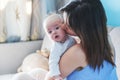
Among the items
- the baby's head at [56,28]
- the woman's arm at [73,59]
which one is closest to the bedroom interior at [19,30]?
the baby's head at [56,28]

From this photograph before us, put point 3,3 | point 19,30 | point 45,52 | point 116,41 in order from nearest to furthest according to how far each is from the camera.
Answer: point 116,41 < point 45,52 < point 3,3 < point 19,30

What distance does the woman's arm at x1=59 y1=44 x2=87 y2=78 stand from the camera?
102 centimetres

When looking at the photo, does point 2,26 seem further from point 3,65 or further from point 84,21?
point 84,21

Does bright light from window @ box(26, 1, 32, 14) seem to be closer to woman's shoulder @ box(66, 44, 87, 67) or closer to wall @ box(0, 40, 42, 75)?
wall @ box(0, 40, 42, 75)

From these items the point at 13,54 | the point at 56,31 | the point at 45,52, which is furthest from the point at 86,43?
the point at 13,54

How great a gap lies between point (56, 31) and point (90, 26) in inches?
7.7

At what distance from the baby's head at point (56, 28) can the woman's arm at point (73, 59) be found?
9 cm

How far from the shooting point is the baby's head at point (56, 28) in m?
1.11

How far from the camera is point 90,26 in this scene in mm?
999

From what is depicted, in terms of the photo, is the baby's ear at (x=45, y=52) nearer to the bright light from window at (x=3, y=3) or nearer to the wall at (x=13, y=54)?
the wall at (x=13, y=54)

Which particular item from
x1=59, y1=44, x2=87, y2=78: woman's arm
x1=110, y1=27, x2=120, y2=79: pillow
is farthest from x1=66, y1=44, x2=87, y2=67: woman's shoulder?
x1=110, y1=27, x2=120, y2=79: pillow

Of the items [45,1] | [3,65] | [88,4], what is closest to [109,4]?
[45,1]

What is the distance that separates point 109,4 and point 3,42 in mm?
1360

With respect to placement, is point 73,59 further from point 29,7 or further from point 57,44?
point 29,7
